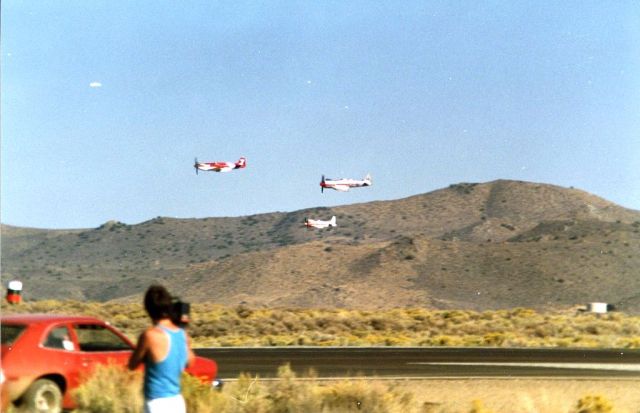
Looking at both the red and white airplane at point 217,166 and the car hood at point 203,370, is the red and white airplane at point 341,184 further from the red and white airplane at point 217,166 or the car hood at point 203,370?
the car hood at point 203,370

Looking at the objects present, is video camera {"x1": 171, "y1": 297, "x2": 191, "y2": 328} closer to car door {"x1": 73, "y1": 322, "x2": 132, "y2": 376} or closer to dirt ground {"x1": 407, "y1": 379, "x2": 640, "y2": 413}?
car door {"x1": 73, "y1": 322, "x2": 132, "y2": 376}

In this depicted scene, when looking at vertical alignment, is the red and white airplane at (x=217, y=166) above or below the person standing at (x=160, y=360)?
above

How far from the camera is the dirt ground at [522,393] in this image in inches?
768

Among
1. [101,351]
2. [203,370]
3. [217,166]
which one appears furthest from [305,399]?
[217,166]

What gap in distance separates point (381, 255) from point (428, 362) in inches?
3916

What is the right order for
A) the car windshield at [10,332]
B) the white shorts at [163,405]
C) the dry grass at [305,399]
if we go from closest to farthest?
the white shorts at [163,405]
the car windshield at [10,332]
the dry grass at [305,399]

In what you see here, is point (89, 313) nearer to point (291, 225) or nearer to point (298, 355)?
point (298, 355)

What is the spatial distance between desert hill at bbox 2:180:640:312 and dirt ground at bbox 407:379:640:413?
274 feet

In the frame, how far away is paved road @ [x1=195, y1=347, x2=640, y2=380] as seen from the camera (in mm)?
28891

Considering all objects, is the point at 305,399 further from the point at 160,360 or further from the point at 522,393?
the point at 160,360

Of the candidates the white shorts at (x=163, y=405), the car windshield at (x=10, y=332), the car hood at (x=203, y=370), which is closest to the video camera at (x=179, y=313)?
the white shorts at (x=163, y=405)

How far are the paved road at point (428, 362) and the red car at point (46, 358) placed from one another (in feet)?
29.0

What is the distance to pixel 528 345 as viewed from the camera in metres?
46.2

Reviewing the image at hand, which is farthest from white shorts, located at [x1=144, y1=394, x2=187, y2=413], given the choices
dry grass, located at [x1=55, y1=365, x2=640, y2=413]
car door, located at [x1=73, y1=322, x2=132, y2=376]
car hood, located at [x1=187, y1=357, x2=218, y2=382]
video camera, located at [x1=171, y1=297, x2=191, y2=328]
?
car hood, located at [x1=187, y1=357, x2=218, y2=382]
